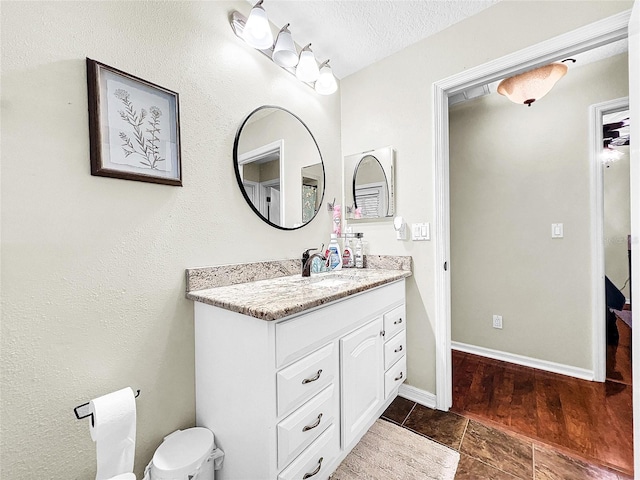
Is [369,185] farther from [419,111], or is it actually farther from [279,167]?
[279,167]

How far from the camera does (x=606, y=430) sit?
146cm

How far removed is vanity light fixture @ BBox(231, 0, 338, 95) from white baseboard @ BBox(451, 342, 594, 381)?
2.48 meters

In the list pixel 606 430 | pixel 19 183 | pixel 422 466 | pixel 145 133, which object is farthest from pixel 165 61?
pixel 606 430

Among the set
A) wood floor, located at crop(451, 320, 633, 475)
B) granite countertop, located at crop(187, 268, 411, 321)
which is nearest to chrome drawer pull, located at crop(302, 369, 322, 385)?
granite countertop, located at crop(187, 268, 411, 321)

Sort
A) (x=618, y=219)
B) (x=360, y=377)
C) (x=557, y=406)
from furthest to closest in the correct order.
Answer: (x=618, y=219) → (x=557, y=406) → (x=360, y=377)

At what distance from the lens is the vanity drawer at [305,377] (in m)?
0.92

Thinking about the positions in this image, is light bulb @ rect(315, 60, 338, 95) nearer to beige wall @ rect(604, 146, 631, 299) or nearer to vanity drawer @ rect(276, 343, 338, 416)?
vanity drawer @ rect(276, 343, 338, 416)

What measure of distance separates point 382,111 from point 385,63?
33 centimetres

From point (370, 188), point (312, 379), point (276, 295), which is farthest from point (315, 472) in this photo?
point (370, 188)

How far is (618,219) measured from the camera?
11.3ft

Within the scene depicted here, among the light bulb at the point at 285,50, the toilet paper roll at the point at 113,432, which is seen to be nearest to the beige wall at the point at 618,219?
the light bulb at the point at 285,50

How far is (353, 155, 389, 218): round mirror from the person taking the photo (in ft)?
6.24

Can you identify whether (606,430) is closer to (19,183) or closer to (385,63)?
(385,63)

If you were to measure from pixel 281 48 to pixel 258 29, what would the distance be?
171mm
